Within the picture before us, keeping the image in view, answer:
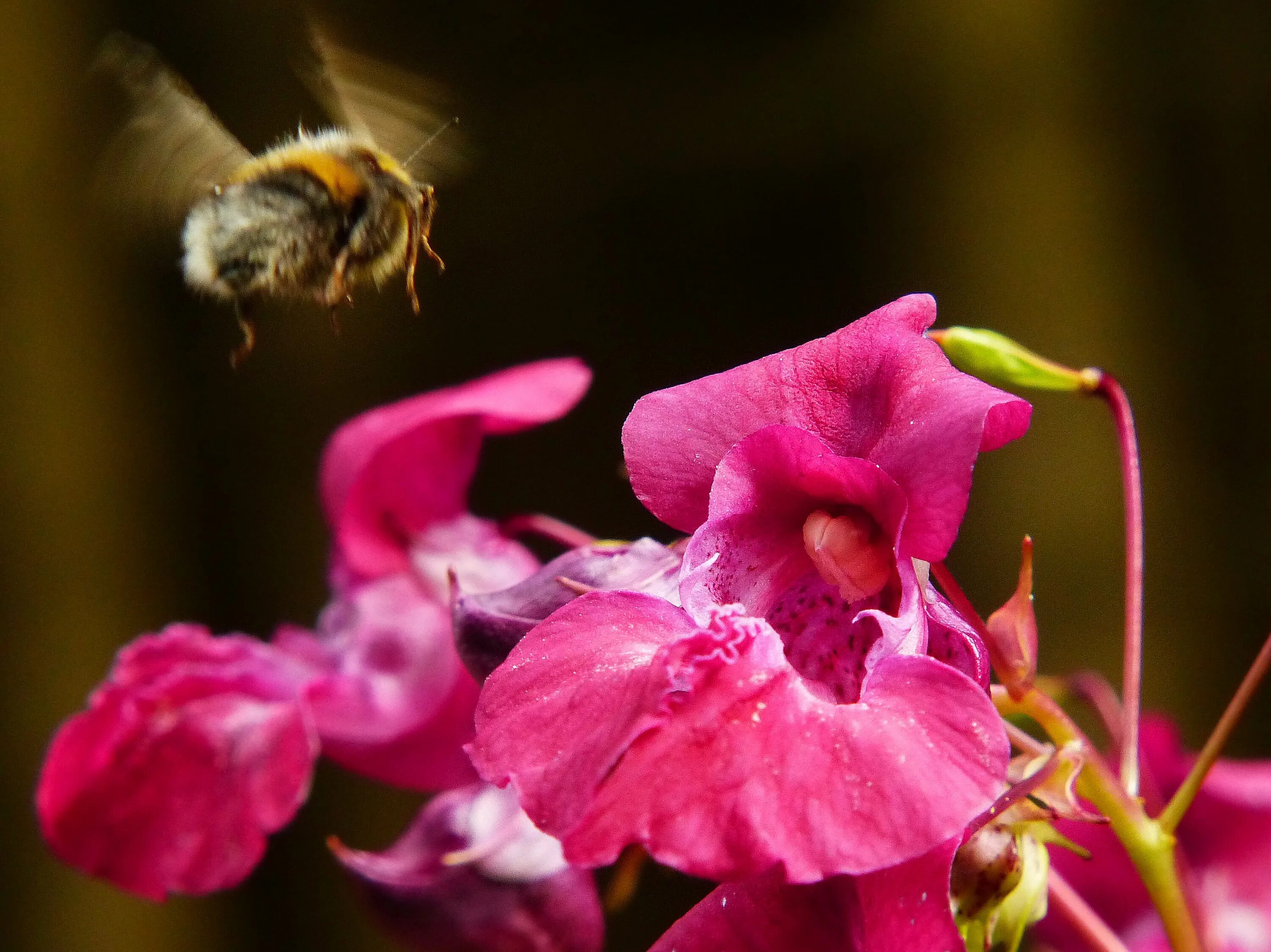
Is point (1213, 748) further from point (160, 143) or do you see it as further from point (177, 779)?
point (160, 143)

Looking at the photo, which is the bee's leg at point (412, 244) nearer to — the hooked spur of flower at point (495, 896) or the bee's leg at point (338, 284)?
the bee's leg at point (338, 284)

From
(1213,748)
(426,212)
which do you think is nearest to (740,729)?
(1213,748)

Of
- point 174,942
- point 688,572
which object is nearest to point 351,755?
point 688,572

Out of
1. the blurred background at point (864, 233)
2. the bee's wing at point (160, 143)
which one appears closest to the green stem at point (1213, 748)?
the bee's wing at point (160, 143)

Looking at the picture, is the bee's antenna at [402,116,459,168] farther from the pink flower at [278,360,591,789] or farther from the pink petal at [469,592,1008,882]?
the pink petal at [469,592,1008,882]

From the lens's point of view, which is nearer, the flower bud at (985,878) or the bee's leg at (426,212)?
the flower bud at (985,878)

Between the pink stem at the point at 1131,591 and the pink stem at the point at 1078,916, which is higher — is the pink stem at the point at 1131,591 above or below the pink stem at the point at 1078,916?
above
